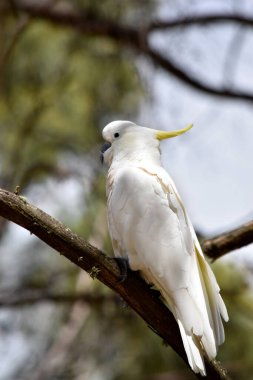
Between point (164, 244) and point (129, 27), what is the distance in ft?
10.2

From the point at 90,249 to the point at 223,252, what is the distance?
796 mm

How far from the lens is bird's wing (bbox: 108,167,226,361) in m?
2.16

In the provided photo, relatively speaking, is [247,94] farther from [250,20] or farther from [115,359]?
[115,359]

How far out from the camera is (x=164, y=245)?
2281 millimetres

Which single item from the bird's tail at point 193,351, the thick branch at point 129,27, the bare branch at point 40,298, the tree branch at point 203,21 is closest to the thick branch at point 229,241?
the bird's tail at point 193,351

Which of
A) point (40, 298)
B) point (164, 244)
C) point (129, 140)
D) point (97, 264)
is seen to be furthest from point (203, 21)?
point (97, 264)

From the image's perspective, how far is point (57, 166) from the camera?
5234 millimetres

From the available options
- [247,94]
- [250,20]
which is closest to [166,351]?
[247,94]

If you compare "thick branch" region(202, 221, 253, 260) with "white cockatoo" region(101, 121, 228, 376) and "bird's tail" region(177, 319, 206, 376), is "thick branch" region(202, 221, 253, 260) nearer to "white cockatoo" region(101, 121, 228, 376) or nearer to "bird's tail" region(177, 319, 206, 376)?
"white cockatoo" region(101, 121, 228, 376)

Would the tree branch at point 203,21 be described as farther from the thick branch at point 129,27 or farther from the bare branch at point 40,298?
the bare branch at point 40,298

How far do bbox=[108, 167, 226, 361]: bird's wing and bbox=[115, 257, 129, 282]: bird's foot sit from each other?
0.03 m

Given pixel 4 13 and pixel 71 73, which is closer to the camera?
pixel 4 13

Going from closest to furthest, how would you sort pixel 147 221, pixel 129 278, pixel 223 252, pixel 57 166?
pixel 129 278 < pixel 147 221 < pixel 223 252 < pixel 57 166

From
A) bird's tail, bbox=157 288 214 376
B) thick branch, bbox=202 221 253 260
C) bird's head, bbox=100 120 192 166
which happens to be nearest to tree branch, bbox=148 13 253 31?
bird's head, bbox=100 120 192 166
